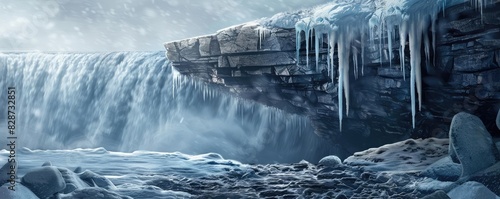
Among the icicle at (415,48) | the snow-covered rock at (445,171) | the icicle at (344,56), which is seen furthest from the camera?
the icicle at (344,56)

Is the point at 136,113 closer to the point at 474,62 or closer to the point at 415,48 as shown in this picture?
the point at 415,48

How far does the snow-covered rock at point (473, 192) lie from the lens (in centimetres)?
435

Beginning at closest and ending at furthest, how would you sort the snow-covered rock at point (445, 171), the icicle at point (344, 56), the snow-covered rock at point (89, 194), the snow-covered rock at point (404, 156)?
the snow-covered rock at point (89, 194)
the snow-covered rock at point (445, 171)
the snow-covered rock at point (404, 156)
the icicle at point (344, 56)

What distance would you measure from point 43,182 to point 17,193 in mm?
605

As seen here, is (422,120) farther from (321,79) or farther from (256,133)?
(256,133)

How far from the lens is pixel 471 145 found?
5703mm

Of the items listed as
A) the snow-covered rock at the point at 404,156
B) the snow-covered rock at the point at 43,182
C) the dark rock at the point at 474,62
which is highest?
the dark rock at the point at 474,62

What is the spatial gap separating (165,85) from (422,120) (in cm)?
991

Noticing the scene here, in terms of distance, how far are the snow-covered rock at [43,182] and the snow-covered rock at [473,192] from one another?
457 centimetres

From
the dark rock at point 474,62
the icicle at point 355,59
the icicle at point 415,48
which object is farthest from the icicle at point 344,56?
the dark rock at point 474,62

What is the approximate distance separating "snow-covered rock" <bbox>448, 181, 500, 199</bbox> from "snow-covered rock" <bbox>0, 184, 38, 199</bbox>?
463 cm

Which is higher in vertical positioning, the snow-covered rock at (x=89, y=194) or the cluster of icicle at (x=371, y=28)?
the cluster of icicle at (x=371, y=28)

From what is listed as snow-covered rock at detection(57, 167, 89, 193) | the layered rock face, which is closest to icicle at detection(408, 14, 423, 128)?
the layered rock face

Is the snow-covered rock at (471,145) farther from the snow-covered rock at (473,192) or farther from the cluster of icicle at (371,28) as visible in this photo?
the cluster of icicle at (371,28)
